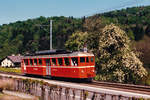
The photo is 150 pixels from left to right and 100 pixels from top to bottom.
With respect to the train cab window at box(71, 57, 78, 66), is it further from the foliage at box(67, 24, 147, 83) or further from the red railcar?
the foliage at box(67, 24, 147, 83)

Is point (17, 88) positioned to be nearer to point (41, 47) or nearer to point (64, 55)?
point (64, 55)

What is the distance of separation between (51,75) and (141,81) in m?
10.8

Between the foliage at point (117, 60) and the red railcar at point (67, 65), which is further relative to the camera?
the foliage at point (117, 60)

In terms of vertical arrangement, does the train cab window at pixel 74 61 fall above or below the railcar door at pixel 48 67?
above

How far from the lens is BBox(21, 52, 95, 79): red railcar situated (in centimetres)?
2248

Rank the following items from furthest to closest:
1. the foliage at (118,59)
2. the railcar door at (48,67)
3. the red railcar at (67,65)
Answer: the foliage at (118,59), the railcar door at (48,67), the red railcar at (67,65)

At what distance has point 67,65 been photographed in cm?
2325

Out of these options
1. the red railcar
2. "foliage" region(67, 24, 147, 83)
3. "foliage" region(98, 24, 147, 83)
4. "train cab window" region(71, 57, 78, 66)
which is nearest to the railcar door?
the red railcar

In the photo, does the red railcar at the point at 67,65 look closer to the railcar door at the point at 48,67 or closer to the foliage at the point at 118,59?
the railcar door at the point at 48,67

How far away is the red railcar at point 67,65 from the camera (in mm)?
22484

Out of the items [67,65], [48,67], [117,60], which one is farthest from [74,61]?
[117,60]

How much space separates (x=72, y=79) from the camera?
2444 centimetres

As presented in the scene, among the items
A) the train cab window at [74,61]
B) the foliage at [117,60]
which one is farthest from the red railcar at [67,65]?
the foliage at [117,60]

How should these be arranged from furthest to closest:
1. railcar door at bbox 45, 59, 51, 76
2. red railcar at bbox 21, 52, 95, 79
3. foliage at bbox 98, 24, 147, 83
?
foliage at bbox 98, 24, 147, 83 → railcar door at bbox 45, 59, 51, 76 → red railcar at bbox 21, 52, 95, 79
